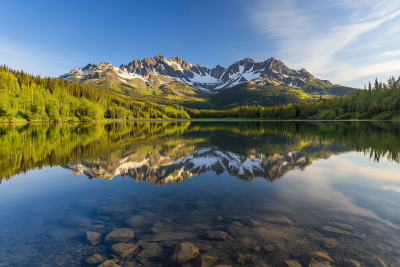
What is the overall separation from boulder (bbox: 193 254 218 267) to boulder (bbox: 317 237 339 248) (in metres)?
3.64

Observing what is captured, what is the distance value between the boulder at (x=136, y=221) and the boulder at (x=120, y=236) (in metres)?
0.49

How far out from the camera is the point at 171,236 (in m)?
7.04

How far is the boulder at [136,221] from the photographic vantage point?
7.84 meters

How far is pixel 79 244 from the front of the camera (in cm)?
672

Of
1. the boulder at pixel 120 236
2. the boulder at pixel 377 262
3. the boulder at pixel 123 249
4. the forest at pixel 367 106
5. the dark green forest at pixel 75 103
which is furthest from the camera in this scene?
the forest at pixel 367 106

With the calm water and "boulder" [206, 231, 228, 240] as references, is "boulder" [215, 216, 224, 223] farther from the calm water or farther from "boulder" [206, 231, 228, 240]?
"boulder" [206, 231, 228, 240]

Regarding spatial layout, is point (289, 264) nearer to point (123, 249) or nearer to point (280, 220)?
point (280, 220)

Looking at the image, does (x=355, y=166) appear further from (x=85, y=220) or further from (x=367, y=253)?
(x=85, y=220)

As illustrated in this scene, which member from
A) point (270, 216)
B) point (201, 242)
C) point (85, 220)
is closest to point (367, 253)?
point (270, 216)

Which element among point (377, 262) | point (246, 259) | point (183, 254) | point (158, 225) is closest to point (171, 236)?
point (158, 225)

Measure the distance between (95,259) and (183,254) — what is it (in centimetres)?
267

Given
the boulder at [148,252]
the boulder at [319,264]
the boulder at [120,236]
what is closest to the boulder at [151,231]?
the boulder at [120,236]

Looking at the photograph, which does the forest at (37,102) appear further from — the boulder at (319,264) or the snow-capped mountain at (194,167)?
the boulder at (319,264)

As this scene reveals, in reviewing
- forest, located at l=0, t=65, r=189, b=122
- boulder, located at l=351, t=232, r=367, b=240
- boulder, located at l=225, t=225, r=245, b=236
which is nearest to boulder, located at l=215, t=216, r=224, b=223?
boulder, located at l=225, t=225, r=245, b=236
